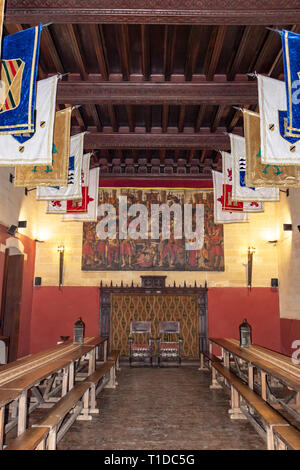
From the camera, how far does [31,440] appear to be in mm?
3248

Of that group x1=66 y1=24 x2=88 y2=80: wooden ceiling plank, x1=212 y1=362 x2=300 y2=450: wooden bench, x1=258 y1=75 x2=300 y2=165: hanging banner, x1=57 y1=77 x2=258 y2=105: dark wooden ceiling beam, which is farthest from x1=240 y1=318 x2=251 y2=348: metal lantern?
x1=66 y1=24 x2=88 y2=80: wooden ceiling plank

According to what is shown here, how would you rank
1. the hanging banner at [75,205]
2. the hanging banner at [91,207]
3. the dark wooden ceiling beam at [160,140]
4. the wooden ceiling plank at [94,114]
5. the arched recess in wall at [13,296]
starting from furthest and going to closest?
1. the arched recess in wall at [13,296]
2. the dark wooden ceiling beam at [160,140]
3. the hanging banner at [91,207]
4. the hanging banner at [75,205]
5. the wooden ceiling plank at [94,114]

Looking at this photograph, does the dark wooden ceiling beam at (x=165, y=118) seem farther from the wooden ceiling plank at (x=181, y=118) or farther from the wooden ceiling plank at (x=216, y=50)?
the wooden ceiling plank at (x=216, y=50)

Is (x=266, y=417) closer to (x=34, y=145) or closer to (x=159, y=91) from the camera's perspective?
(x=34, y=145)

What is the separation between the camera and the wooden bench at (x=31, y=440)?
10.2ft

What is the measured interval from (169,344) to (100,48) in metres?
7.08

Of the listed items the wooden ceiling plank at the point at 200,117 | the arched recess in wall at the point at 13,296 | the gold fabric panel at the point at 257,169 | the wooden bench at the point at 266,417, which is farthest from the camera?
the arched recess in wall at the point at 13,296

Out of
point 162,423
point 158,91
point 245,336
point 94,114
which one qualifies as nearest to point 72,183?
point 94,114

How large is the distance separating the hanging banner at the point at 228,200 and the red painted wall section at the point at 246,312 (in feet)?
9.63

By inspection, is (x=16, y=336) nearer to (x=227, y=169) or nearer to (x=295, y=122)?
(x=227, y=169)

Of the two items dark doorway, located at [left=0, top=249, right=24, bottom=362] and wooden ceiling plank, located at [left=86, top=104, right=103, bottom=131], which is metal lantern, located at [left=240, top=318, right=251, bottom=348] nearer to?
wooden ceiling plank, located at [left=86, top=104, right=103, bottom=131]

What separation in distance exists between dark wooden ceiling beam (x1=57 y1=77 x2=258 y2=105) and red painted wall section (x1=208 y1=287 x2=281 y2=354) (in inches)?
215

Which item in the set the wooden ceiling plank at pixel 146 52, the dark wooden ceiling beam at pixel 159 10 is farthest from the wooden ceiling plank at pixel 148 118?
the dark wooden ceiling beam at pixel 159 10
